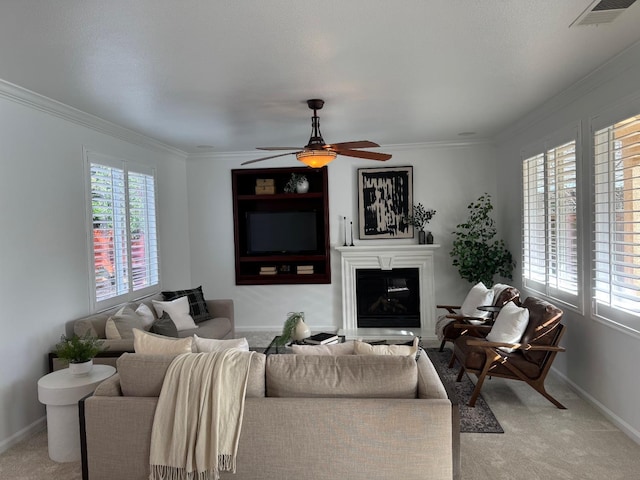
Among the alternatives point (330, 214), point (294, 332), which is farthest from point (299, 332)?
point (330, 214)

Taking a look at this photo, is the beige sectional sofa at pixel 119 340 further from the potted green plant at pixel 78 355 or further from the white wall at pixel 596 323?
the white wall at pixel 596 323

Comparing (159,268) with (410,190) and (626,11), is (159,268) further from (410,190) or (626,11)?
(626,11)

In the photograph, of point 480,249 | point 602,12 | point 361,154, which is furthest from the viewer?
point 480,249

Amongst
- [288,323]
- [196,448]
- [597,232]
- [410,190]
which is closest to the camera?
[196,448]

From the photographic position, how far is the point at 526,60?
129 inches

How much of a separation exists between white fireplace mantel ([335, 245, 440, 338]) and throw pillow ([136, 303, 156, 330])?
9.42 ft

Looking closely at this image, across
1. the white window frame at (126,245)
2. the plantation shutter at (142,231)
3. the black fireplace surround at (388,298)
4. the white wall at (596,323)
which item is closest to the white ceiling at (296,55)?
the white wall at (596,323)

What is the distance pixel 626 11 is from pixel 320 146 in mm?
2245

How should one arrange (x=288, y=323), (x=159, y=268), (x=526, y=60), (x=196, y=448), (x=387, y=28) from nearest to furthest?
(x=196, y=448)
(x=387, y=28)
(x=526, y=60)
(x=288, y=323)
(x=159, y=268)

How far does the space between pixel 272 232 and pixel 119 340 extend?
3.50 m

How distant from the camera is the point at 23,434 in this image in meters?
3.71

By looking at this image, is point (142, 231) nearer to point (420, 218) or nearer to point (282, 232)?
point (282, 232)

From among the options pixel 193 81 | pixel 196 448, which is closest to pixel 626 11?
pixel 193 81

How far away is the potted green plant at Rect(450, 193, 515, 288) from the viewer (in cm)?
604
